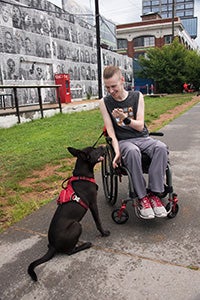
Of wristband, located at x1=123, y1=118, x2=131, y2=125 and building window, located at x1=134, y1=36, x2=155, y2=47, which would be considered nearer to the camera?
wristband, located at x1=123, y1=118, x2=131, y2=125

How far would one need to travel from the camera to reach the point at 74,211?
2377 mm

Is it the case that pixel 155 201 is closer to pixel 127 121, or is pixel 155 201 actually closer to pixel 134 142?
pixel 134 142

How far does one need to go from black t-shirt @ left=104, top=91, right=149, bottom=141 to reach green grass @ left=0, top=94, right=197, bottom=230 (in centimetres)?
131

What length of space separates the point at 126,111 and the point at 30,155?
327cm

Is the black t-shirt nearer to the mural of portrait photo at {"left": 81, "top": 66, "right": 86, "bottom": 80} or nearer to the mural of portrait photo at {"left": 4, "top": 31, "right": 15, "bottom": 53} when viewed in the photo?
the mural of portrait photo at {"left": 4, "top": 31, "right": 15, "bottom": 53}

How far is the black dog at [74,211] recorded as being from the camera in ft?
7.30

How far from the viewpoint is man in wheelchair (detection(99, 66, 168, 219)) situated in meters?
2.72

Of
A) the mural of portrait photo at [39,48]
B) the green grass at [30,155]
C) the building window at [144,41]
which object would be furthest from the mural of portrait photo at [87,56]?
the building window at [144,41]

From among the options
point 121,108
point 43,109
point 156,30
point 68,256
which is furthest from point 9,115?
point 156,30

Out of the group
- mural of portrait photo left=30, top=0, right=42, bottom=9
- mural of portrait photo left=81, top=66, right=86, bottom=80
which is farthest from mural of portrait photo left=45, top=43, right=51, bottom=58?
mural of portrait photo left=81, top=66, right=86, bottom=80

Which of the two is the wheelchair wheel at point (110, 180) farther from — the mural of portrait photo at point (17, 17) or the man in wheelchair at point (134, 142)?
the mural of portrait photo at point (17, 17)

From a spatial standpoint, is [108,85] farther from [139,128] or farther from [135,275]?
[135,275]

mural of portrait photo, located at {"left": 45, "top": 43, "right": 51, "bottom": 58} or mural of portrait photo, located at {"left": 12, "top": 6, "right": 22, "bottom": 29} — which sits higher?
mural of portrait photo, located at {"left": 12, "top": 6, "right": 22, "bottom": 29}

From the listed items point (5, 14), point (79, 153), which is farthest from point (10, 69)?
point (79, 153)
